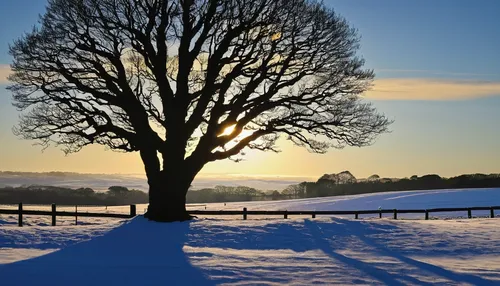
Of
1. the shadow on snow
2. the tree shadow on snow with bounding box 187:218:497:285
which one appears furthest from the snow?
the shadow on snow

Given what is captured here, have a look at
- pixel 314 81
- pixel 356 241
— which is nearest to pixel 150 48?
pixel 314 81

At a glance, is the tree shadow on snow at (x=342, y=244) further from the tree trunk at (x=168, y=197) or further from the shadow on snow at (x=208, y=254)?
the tree trunk at (x=168, y=197)

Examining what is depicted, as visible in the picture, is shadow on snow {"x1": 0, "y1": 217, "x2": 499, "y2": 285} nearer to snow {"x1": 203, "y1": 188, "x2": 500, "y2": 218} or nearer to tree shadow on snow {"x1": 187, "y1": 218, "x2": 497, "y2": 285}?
tree shadow on snow {"x1": 187, "y1": 218, "x2": 497, "y2": 285}

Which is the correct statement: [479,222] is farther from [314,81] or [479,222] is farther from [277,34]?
[277,34]

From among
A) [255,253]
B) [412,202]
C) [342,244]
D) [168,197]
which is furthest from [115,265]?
[412,202]

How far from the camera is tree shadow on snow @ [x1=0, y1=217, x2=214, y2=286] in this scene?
11.6m

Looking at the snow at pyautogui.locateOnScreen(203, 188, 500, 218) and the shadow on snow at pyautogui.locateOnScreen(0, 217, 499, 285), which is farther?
the snow at pyautogui.locateOnScreen(203, 188, 500, 218)

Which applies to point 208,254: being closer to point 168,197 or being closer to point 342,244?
point 342,244

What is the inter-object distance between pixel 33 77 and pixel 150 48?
16.9ft

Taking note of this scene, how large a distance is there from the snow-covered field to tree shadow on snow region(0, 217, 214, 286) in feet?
Result: 0.07

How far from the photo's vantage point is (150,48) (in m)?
23.4

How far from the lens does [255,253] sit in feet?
54.1

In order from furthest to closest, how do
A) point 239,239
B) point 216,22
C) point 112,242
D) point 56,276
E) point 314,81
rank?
point 314,81
point 216,22
point 239,239
point 112,242
point 56,276

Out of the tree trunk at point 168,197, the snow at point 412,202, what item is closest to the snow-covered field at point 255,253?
the tree trunk at point 168,197
